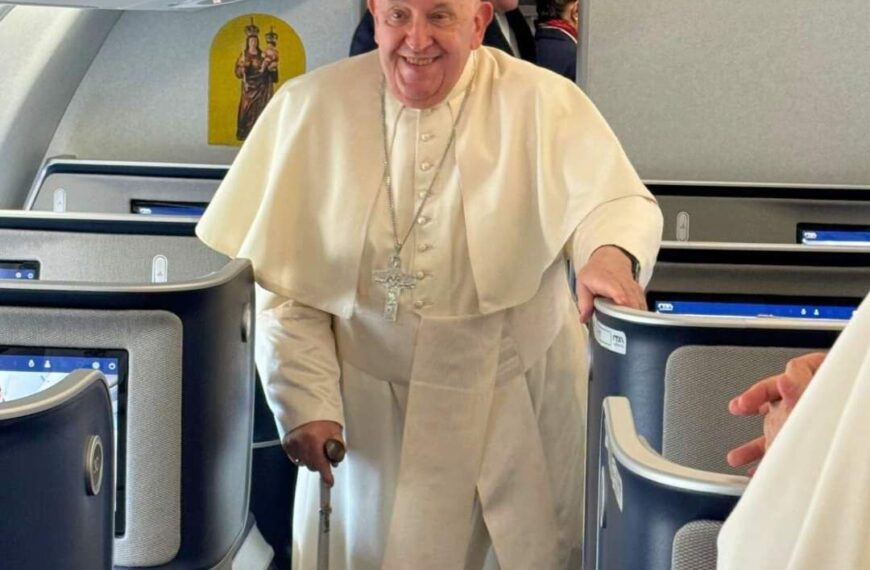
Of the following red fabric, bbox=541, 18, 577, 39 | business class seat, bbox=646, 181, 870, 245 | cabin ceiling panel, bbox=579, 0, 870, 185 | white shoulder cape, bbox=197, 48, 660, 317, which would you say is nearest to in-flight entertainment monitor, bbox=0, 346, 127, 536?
white shoulder cape, bbox=197, 48, 660, 317

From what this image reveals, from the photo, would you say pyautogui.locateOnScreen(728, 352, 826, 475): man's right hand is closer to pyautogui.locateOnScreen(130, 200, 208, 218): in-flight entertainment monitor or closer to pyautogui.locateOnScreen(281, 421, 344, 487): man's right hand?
pyautogui.locateOnScreen(281, 421, 344, 487): man's right hand

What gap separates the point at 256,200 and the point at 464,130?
0.47 meters

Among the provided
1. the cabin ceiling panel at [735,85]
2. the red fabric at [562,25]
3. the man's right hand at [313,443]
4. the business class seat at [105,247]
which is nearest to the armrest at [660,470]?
the man's right hand at [313,443]

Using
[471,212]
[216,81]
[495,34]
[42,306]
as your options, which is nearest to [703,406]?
[471,212]

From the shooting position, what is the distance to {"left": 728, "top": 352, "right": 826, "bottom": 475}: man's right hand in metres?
1.57

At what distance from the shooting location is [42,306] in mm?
2182

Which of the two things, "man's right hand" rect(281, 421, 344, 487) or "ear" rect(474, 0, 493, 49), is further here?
"ear" rect(474, 0, 493, 49)

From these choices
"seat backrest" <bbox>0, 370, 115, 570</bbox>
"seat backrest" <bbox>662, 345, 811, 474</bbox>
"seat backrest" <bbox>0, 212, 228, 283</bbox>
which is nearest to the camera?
"seat backrest" <bbox>0, 370, 115, 570</bbox>

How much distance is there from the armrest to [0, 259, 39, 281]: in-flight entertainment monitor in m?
1.79

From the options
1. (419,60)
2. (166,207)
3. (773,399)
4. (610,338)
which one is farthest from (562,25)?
(773,399)

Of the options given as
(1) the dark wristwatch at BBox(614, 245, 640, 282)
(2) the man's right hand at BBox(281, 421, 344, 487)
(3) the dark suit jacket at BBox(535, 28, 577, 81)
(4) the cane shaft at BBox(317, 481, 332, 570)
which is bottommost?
(4) the cane shaft at BBox(317, 481, 332, 570)

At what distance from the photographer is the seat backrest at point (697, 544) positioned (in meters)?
1.39

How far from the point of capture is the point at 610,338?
2.20m

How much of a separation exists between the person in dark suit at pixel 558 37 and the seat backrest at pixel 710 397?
403cm
